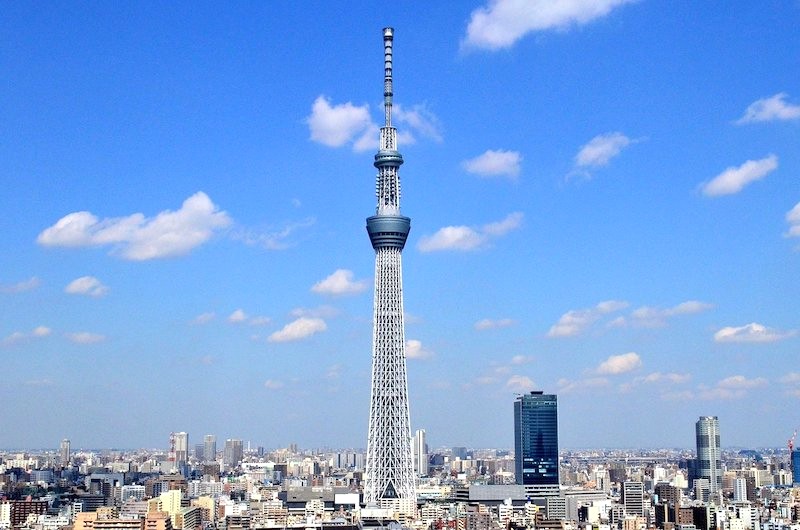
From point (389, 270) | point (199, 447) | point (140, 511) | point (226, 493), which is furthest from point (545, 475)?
point (199, 447)

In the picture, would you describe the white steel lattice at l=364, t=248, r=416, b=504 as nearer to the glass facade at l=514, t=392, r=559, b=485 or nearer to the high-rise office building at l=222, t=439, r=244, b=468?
the glass facade at l=514, t=392, r=559, b=485

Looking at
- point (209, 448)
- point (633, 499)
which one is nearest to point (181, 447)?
point (209, 448)

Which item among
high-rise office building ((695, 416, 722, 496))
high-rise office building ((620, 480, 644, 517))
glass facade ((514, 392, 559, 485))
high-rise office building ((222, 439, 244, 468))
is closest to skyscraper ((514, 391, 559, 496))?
glass facade ((514, 392, 559, 485))

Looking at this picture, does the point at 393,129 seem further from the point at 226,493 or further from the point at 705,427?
the point at 705,427

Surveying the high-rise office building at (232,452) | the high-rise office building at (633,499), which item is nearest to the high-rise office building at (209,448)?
the high-rise office building at (232,452)

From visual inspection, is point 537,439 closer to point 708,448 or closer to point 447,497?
point 447,497

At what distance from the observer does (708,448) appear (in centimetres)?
9094

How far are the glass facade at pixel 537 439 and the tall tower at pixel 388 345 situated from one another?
22383 millimetres

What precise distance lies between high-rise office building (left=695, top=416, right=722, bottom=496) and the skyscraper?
640 inches

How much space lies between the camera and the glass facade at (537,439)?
77.5m

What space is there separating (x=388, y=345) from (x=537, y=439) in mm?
25391

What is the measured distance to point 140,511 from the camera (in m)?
52.4

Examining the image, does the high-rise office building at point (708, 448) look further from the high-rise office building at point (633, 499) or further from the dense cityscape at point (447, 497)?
the high-rise office building at point (633, 499)

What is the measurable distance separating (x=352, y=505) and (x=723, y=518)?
62.4 ft
